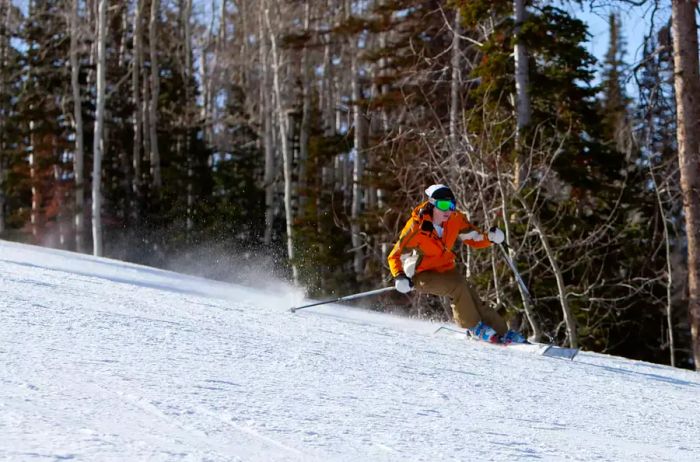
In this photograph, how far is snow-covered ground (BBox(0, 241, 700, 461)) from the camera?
10.2ft

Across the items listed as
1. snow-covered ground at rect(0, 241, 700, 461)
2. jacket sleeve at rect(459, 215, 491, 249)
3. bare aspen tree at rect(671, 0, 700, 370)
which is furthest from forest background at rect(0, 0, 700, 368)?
snow-covered ground at rect(0, 241, 700, 461)

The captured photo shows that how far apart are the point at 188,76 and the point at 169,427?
3006cm

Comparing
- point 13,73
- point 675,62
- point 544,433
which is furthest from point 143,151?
point 544,433

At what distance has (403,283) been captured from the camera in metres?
6.99

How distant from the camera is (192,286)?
9.48 metres

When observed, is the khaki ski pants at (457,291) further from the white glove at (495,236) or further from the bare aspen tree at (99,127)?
the bare aspen tree at (99,127)

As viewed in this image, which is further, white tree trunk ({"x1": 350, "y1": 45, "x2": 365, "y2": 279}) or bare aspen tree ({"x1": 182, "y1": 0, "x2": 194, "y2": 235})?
bare aspen tree ({"x1": 182, "y1": 0, "x2": 194, "y2": 235})

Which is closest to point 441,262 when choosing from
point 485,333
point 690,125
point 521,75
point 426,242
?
point 426,242

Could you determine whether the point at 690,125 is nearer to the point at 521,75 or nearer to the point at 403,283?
the point at 521,75

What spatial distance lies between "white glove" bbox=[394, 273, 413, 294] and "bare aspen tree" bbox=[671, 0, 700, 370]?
5279mm

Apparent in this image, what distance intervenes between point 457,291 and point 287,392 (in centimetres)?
354

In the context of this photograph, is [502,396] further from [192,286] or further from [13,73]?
[13,73]

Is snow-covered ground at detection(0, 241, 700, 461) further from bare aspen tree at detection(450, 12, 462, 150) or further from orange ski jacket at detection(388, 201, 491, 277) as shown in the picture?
bare aspen tree at detection(450, 12, 462, 150)

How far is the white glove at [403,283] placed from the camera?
6941 millimetres
